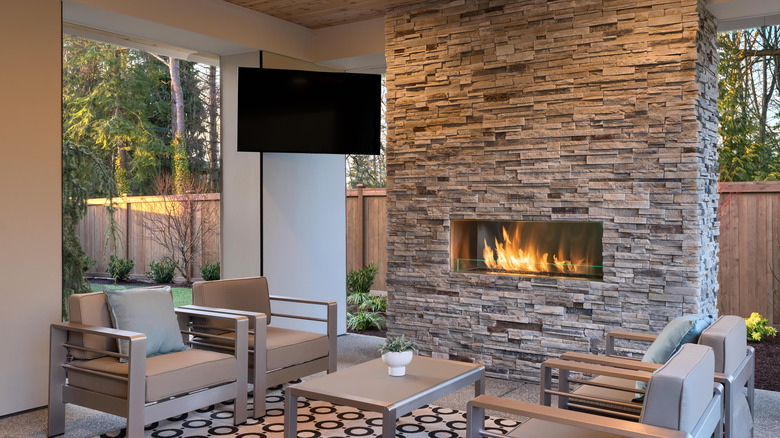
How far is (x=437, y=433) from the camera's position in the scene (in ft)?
12.3

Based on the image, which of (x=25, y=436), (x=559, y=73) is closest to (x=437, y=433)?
(x=25, y=436)

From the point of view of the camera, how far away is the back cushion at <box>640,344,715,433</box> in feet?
6.71

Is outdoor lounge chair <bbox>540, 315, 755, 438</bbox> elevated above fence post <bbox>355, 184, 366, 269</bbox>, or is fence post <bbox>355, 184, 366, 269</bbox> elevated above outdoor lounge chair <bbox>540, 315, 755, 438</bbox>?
fence post <bbox>355, 184, 366, 269</bbox>

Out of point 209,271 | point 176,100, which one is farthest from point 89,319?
point 176,100

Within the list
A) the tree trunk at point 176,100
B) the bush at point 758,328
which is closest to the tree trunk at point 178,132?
the tree trunk at point 176,100

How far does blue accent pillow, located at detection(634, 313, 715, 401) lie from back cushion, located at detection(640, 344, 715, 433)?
673 mm

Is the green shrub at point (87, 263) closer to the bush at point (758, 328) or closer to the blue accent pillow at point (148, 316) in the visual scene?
the blue accent pillow at point (148, 316)

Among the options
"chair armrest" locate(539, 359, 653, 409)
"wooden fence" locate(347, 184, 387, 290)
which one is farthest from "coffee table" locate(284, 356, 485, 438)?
"wooden fence" locate(347, 184, 387, 290)

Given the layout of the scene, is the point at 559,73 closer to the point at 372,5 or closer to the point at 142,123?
the point at 372,5

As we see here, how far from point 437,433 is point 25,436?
2.37 meters

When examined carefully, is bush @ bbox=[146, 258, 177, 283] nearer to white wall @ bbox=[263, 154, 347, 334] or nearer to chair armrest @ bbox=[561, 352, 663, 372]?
white wall @ bbox=[263, 154, 347, 334]

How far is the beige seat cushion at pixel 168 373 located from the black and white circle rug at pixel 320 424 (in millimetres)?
306

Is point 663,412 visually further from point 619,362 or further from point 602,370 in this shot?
point 619,362

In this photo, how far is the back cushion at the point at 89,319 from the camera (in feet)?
11.9
